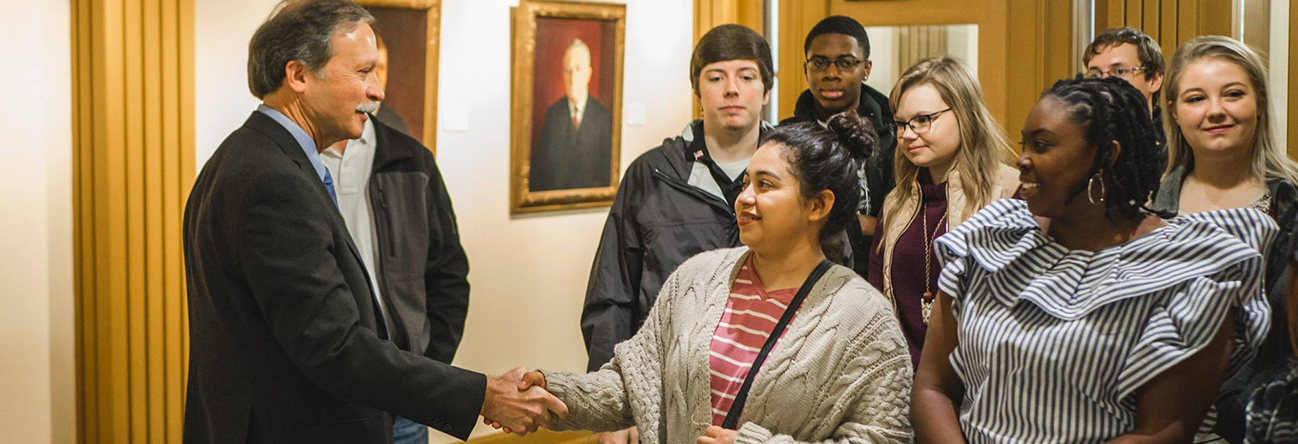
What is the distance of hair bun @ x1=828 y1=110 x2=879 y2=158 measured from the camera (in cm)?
253

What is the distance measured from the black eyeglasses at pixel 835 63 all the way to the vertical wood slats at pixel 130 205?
213cm

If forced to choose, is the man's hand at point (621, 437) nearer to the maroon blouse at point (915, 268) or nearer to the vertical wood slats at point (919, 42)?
the maroon blouse at point (915, 268)

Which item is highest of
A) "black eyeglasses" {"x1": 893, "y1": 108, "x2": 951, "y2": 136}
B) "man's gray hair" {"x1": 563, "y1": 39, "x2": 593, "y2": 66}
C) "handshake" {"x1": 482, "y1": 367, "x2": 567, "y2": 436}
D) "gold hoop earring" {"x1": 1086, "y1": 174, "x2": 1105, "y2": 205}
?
"man's gray hair" {"x1": 563, "y1": 39, "x2": 593, "y2": 66}

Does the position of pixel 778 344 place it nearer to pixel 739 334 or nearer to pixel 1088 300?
pixel 739 334

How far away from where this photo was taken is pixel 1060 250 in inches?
84.9

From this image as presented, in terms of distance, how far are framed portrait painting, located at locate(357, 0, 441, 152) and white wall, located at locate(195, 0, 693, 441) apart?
9 centimetres

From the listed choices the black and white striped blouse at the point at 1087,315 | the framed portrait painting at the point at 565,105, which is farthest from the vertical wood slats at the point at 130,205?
the black and white striped blouse at the point at 1087,315

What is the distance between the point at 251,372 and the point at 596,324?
43.8 inches

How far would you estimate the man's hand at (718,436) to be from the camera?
2254 mm

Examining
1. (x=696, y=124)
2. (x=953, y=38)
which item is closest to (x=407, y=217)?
(x=696, y=124)

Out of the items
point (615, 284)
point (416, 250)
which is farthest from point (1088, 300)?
point (416, 250)

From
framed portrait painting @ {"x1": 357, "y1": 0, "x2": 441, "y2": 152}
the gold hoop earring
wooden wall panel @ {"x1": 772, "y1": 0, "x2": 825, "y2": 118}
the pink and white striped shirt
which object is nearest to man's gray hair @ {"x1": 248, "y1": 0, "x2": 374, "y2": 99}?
the pink and white striped shirt

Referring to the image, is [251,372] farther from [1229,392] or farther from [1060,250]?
[1229,392]

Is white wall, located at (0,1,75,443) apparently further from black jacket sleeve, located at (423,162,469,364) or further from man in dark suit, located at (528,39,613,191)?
man in dark suit, located at (528,39,613,191)
